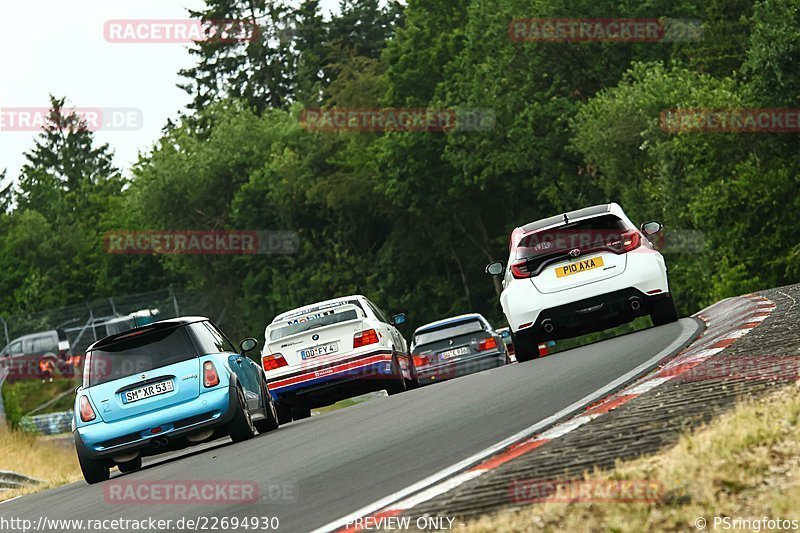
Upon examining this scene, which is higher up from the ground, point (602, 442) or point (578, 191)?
point (578, 191)

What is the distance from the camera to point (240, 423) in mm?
15109

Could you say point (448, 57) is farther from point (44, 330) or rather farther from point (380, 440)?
point (380, 440)

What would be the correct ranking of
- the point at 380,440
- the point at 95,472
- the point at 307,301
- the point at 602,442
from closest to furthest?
the point at 602,442, the point at 380,440, the point at 95,472, the point at 307,301

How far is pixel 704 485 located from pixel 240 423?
950 centimetres

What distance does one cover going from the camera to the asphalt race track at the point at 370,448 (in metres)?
9.02

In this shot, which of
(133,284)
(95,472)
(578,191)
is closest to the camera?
(95,472)

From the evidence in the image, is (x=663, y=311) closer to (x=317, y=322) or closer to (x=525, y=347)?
(x=525, y=347)

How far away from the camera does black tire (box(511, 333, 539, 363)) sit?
18.7m

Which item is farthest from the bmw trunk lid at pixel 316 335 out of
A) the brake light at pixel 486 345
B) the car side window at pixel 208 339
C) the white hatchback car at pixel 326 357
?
the brake light at pixel 486 345

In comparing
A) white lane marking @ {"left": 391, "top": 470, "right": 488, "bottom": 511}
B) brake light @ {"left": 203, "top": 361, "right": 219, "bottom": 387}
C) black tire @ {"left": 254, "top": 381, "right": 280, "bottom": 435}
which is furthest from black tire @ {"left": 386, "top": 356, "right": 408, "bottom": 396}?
white lane marking @ {"left": 391, "top": 470, "right": 488, "bottom": 511}

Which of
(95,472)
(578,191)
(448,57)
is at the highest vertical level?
(448,57)

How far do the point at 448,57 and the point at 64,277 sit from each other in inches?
2002

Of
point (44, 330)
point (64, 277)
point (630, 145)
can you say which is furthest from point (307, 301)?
point (64, 277)

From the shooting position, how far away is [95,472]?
14703mm
